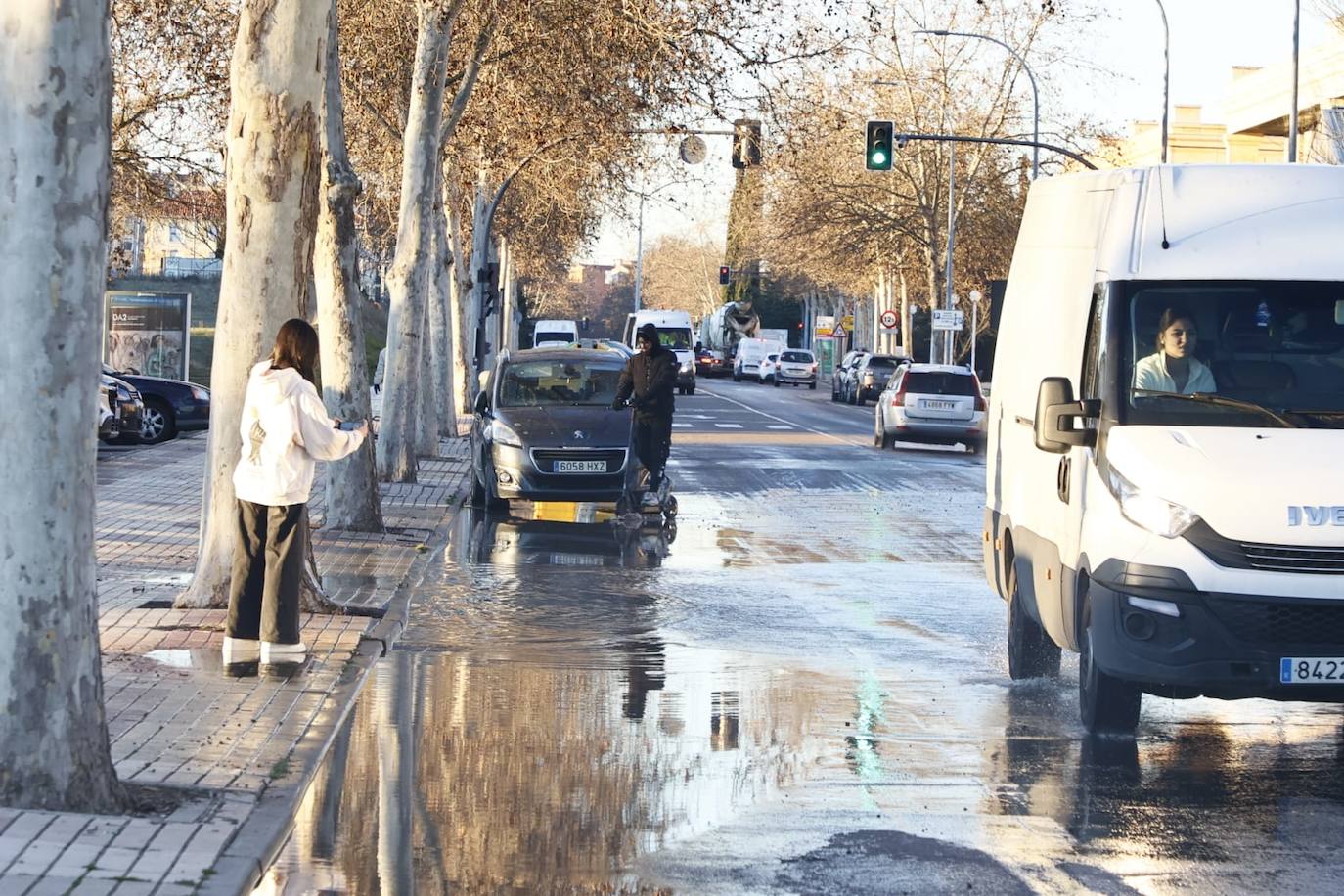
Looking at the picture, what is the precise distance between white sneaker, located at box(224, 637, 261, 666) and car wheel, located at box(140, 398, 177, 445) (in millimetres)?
25410

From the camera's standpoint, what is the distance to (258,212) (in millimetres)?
12719

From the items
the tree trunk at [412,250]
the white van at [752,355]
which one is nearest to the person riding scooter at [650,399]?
the tree trunk at [412,250]

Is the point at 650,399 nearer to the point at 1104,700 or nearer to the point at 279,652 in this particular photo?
the point at 279,652

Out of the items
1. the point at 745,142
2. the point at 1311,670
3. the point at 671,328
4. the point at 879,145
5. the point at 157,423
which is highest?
the point at 879,145

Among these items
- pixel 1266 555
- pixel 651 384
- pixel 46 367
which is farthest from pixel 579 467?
pixel 46 367

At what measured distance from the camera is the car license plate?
21391 millimetres

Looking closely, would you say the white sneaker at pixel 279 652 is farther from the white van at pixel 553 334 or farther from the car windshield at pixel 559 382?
the white van at pixel 553 334

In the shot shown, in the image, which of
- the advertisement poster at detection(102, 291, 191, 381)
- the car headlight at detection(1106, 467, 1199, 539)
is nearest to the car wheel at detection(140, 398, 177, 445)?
the advertisement poster at detection(102, 291, 191, 381)

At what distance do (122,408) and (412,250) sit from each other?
9.46 meters

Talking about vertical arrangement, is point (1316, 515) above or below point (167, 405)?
above

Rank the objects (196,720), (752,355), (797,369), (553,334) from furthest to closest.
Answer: (752,355), (553,334), (797,369), (196,720)

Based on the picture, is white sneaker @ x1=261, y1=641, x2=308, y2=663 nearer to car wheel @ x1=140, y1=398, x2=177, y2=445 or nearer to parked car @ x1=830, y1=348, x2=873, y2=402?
car wheel @ x1=140, y1=398, x2=177, y2=445

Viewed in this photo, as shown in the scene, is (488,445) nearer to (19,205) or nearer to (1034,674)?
(1034,674)

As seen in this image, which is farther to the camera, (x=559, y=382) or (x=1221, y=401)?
(x=559, y=382)
